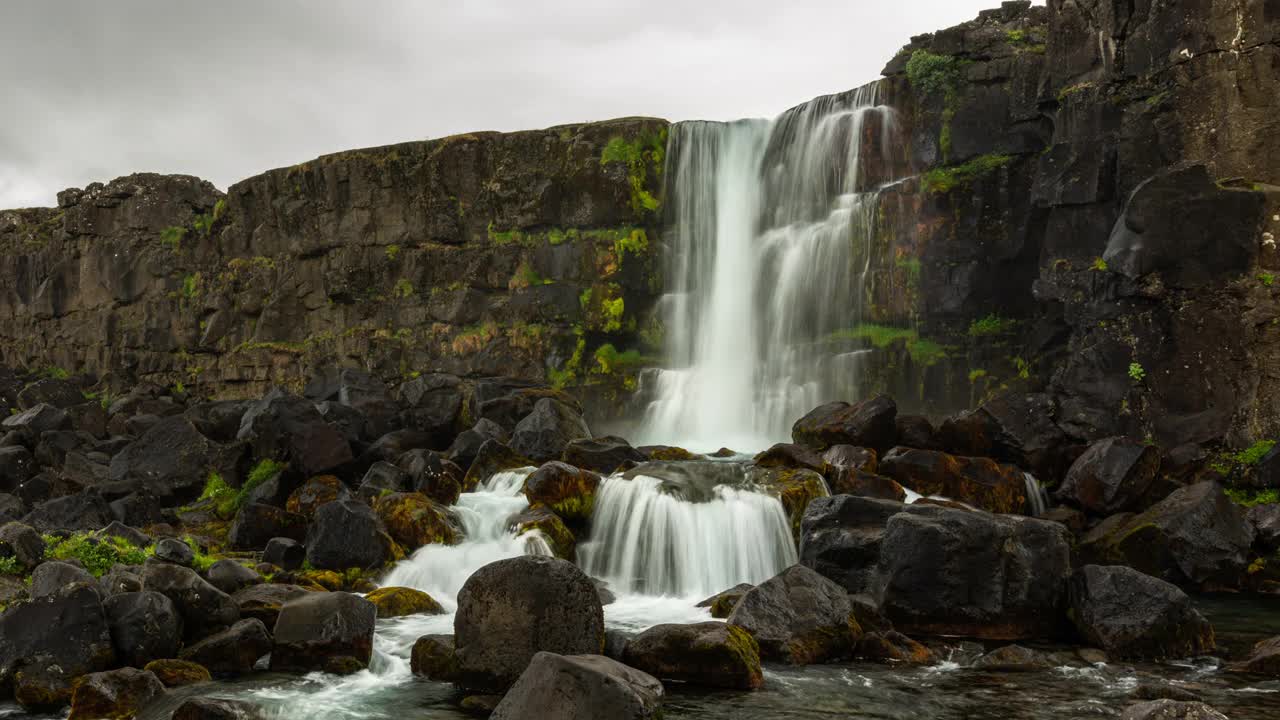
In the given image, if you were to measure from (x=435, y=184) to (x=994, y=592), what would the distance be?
23.5 meters


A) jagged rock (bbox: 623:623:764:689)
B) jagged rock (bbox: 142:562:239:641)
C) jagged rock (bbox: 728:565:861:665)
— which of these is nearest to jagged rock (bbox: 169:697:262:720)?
jagged rock (bbox: 142:562:239:641)

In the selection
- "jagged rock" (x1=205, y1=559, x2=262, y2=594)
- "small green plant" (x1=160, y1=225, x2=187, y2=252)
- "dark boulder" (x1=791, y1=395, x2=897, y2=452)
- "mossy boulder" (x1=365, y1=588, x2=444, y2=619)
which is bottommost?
"mossy boulder" (x1=365, y1=588, x2=444, y2=619)

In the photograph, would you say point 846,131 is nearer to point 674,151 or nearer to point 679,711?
point 674,151

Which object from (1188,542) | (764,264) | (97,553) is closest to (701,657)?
(97,553)

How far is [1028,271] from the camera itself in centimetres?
2188

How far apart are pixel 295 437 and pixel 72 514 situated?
3.72 m

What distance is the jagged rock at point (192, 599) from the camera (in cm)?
994

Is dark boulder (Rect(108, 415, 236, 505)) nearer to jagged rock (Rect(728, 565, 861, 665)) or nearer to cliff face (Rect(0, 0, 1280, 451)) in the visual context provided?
cliff face (Rect(0, 0, 1280, 451))

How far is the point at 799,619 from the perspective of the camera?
10039 millimetres

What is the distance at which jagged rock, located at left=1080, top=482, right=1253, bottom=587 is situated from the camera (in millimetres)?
13102

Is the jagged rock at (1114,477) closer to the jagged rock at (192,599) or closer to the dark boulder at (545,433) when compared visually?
the dark boulder at (545,433)

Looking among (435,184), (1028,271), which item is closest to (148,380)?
(435,184)

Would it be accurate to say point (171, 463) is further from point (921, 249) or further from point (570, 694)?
point (921, 249)

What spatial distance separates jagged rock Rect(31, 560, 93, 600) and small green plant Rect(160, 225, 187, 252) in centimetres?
2880
